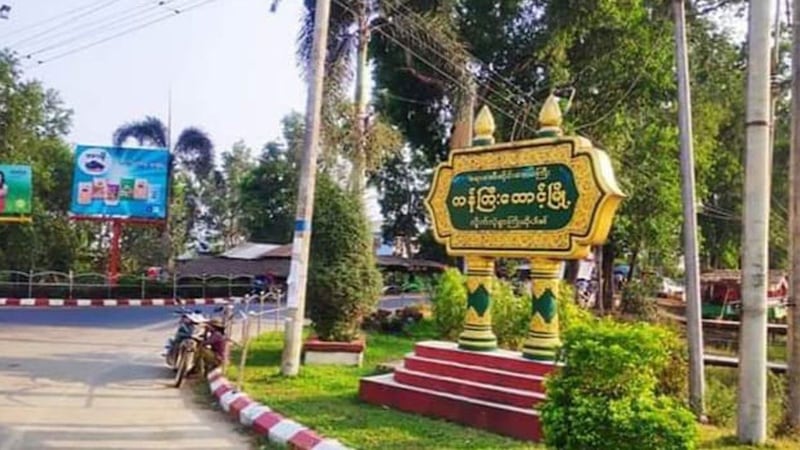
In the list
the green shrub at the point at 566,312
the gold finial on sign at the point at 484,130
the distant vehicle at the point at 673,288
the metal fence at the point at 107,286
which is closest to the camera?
the gold finial on sign at the point at 484,130

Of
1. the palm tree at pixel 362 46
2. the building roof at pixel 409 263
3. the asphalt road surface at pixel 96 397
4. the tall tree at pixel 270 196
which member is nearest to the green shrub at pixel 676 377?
the asphalt road surface at pixel 96 397

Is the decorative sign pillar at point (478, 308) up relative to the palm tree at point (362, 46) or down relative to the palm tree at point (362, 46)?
down

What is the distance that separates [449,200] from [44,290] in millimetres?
18306

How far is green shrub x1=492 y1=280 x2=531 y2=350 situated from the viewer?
1002 cm

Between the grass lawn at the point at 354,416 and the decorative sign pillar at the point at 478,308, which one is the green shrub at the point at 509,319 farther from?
the decorative sign pillar at the point at 478,308

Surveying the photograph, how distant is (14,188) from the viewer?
77.7 feet

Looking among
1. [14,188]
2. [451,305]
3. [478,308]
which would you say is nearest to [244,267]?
[14,188]

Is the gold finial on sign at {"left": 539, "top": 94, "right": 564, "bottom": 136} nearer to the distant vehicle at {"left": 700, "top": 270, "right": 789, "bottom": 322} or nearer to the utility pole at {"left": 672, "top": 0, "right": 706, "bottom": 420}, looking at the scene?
the utility pole at {"left": 672, "top": 0, "right": 706, "bottom": 420}

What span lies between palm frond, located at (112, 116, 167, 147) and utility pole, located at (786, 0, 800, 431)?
27.5 meters

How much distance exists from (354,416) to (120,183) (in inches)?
784

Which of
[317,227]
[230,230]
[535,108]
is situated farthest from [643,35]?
[230,230]

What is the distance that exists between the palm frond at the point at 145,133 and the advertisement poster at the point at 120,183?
19.5ft

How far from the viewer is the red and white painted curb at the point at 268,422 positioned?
18.9 ft

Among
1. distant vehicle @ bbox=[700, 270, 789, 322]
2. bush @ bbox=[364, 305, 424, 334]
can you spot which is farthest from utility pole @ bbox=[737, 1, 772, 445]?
distant vehicle @ bbox=[700, 270, 789, 322]
